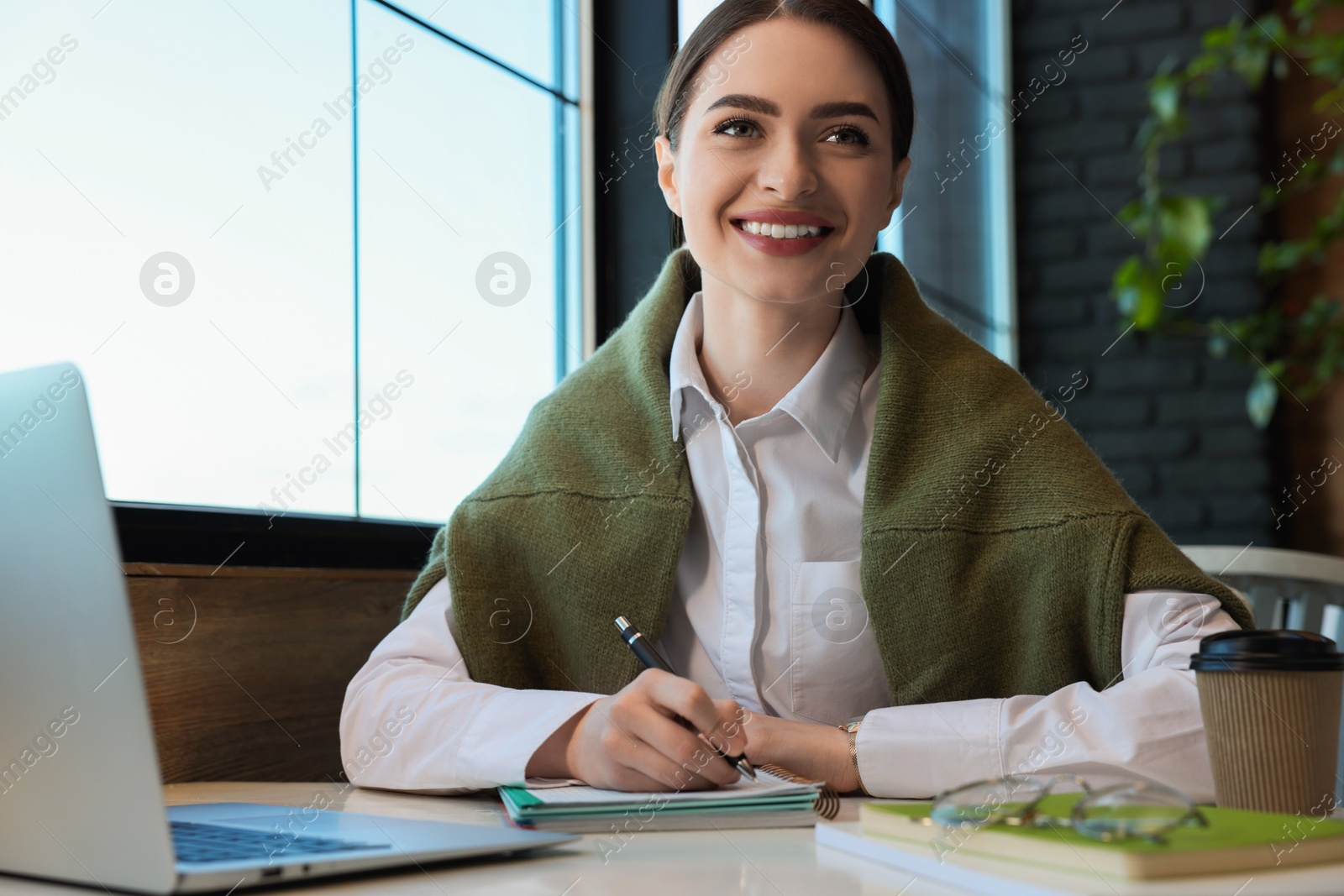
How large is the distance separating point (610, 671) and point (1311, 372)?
2548mm

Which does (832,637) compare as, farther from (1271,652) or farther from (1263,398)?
(1263,398)

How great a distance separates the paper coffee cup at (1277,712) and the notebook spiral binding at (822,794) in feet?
0.87

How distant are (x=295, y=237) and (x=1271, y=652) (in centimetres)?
119

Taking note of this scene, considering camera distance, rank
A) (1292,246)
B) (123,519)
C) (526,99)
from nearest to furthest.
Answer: (123,519), (526,99), (1292,246)

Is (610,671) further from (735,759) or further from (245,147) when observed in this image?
(245,147)

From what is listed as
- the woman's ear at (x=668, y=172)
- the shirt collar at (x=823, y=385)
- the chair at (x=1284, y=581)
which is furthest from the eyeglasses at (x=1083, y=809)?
the chair at (x=1284, y=581)

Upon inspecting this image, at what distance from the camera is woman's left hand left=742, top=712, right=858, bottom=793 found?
1020mm

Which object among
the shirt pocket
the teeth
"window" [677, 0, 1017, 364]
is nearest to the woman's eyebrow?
the teeth

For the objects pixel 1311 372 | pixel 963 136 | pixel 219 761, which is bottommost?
pixel 219 761

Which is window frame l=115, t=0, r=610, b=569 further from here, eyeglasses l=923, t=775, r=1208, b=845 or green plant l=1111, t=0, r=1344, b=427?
green plant l=1111, t=0, r=1344, b=427

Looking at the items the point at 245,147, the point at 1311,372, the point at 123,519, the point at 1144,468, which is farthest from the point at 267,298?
the point at 1311,372

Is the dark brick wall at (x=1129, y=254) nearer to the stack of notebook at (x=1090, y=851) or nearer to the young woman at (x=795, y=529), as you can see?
the young woman at (x=795, y=529)

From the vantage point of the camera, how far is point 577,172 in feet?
6.95

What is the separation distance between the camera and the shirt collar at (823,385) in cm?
133
